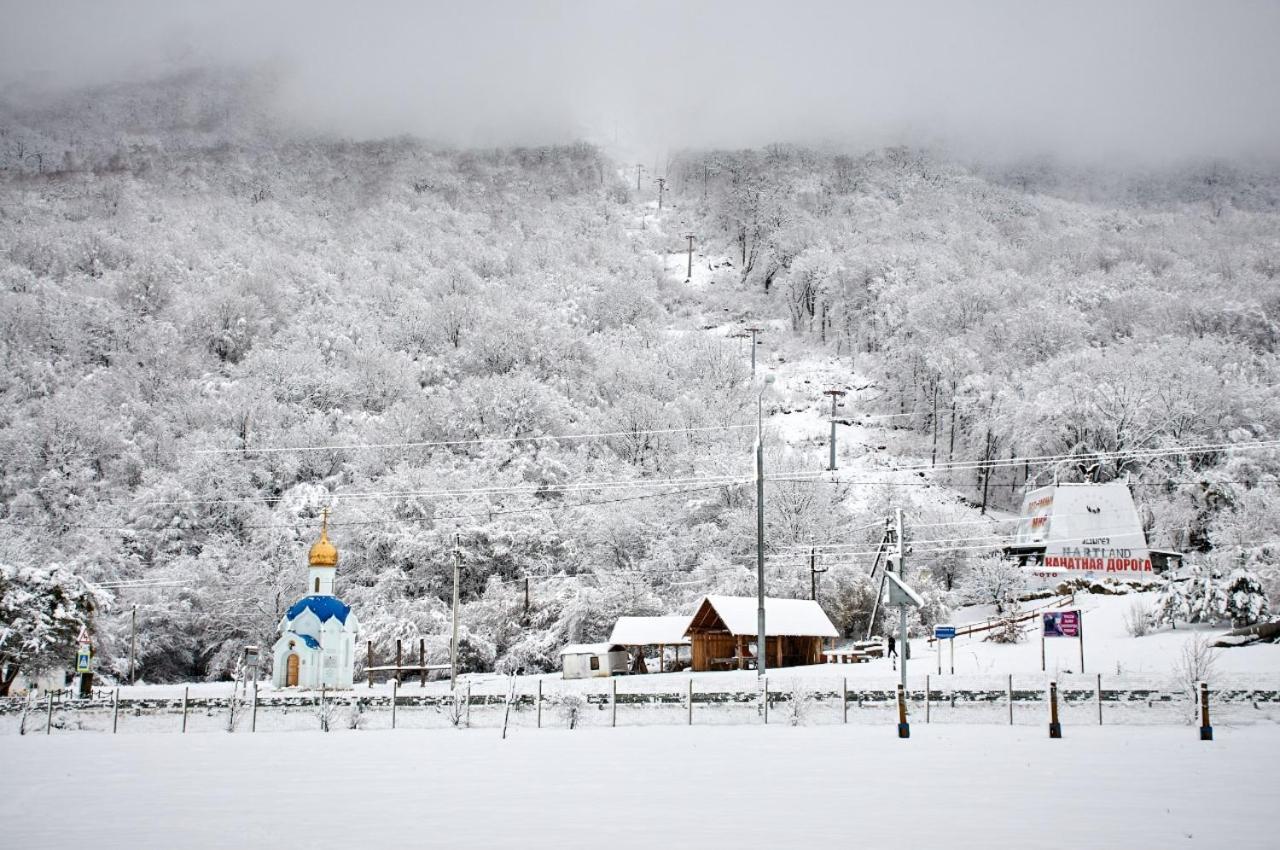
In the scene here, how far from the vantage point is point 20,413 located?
8075cm

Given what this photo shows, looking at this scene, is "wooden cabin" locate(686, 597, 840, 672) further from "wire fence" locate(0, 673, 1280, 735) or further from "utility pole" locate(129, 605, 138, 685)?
"utility pole" locate(129, 605, 138, 685)

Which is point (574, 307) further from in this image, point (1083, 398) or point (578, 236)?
point (1083, 398)

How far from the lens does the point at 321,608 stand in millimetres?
46750

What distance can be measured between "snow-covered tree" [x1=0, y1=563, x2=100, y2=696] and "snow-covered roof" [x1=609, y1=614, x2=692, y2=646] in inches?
905

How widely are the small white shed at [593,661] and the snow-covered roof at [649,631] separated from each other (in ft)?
2.09

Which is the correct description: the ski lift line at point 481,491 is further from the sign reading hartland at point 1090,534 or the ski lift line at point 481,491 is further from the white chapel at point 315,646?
the sign reading hartland at point 1090,534

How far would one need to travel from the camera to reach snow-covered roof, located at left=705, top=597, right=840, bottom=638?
46.0m

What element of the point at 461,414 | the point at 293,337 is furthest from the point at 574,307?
the point at 461,414

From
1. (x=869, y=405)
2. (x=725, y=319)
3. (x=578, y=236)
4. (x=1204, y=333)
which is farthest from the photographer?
(x=578, y=236)

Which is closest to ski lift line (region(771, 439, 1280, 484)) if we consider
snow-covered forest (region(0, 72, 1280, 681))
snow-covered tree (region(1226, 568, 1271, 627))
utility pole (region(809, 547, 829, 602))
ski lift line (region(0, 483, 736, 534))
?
snow-covered forest (region(0, 72, 1280, 681))

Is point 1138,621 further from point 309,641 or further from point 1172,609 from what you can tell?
point 309,641

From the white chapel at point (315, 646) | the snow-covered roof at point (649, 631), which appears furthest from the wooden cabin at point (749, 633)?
the white chapel at point (315, 646)

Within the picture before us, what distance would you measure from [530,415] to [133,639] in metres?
34.9

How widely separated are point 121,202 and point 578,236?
77.9 m
